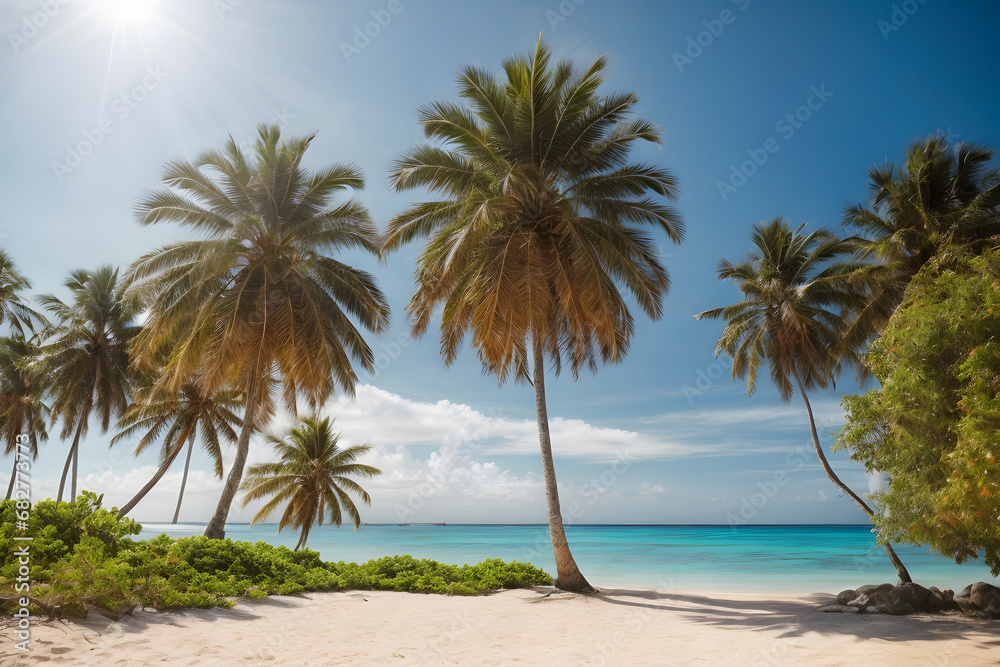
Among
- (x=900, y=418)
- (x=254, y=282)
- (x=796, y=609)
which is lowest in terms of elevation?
(x=796, y=609)

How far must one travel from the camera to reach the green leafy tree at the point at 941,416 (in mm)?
6516

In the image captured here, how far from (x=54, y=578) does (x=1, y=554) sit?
1.08 m

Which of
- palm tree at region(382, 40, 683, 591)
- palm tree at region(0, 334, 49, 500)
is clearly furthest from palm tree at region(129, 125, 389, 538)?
palm tree at region(0, 334, 49, 500)

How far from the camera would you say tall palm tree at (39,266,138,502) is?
19984 mm

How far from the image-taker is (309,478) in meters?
21.5

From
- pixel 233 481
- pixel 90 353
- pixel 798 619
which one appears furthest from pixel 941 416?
pixel 90 353

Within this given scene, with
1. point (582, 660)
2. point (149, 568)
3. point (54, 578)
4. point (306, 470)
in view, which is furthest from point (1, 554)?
point (306, 470)

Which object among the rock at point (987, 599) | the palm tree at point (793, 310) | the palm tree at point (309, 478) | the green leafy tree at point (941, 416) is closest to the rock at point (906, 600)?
the rock at point (987, 599)

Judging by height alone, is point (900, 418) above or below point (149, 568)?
above

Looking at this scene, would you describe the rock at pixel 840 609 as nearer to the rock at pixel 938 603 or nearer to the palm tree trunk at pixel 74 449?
the rock at pixel 938 603

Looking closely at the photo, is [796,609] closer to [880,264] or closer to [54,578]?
[880,264]

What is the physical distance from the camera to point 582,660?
20.7 feet

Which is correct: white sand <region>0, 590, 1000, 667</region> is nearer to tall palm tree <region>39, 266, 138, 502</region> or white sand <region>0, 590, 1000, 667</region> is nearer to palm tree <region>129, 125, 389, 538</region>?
palm tree <region>129, 125, 389, 538</region>

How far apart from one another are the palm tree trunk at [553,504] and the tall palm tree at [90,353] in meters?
16.7
